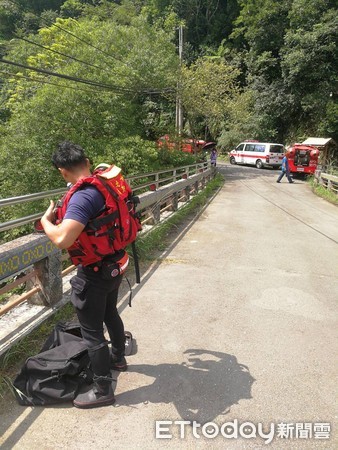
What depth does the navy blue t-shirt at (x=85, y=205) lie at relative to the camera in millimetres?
2148

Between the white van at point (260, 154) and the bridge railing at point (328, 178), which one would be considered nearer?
the bridge railing at point (328, 178)

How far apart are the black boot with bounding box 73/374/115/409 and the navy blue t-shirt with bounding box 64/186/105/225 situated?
1.12 m

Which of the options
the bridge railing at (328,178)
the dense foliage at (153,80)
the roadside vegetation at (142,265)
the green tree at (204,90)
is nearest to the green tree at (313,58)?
the dense foliage at (153,80)

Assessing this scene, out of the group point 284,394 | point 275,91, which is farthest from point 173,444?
point 275,91

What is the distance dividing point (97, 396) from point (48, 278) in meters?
1.38

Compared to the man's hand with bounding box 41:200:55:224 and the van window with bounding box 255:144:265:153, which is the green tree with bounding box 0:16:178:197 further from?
the van window with bounding box 255:144:265:153

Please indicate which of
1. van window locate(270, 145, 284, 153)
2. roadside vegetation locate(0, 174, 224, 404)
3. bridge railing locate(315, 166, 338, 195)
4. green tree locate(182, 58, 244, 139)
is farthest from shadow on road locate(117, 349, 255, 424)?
van window locate(270, 145, 284, 153)

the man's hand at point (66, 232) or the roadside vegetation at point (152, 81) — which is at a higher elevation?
the roadside vegetation at point (152, 81)

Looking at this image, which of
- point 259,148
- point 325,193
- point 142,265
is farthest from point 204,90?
point 142,265

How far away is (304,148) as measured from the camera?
21.4 metres

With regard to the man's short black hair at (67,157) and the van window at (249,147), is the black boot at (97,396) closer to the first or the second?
the man's short black hair at (67,157)

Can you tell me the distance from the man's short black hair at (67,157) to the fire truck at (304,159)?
2078cm

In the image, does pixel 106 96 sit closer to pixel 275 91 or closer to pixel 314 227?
pixel 314 227

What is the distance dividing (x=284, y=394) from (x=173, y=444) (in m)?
0.93
